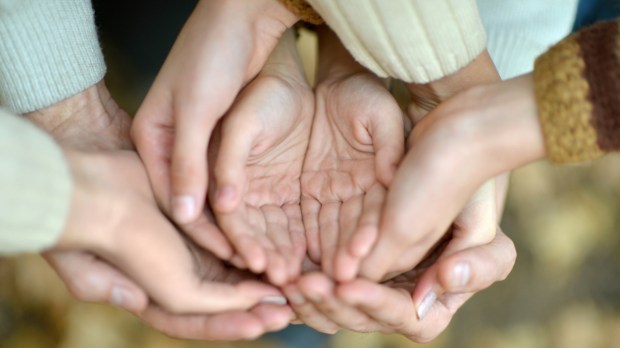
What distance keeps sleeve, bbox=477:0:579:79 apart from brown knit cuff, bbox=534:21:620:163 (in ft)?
1.00

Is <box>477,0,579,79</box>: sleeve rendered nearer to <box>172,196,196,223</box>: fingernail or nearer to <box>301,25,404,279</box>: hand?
<box>301,25,404,279</box>: hand

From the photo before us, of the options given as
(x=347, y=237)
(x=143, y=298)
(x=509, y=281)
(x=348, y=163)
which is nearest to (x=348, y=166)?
(x=348, y=163)

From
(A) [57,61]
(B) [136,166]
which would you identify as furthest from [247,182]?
(A) [57,61]

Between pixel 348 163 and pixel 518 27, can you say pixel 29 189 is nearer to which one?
pixel 348 163

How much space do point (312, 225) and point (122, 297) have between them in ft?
0.58

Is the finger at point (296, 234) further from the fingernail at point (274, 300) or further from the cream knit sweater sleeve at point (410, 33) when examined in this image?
the cream knit sweater sleeve at point (410, 33)

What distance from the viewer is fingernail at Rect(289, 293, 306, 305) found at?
57 centimetres

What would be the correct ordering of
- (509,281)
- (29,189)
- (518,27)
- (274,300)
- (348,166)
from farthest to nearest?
(509,281)
(518,27)
(348,166)
(274,300)
(29,189)

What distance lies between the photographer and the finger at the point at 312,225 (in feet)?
2.01

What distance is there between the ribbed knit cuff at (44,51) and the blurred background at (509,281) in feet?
0.75

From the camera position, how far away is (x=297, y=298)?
1.87 feet

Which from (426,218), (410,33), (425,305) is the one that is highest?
(410,33)

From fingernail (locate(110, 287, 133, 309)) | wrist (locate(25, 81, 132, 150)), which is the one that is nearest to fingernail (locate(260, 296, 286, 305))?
fingernail (locate(110, 287, 133, 309))

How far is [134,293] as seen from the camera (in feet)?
1.88
